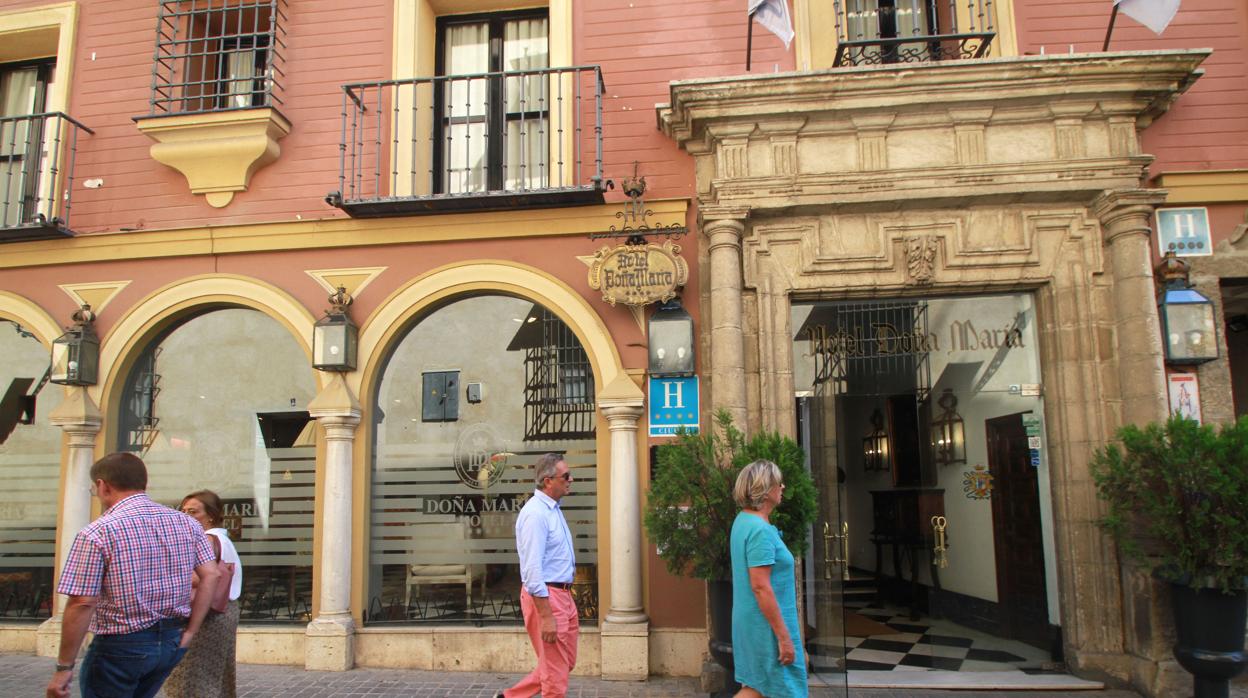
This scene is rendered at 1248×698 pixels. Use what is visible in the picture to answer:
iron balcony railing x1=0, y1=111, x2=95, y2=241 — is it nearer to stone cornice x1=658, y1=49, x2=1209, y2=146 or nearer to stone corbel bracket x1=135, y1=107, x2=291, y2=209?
stone corbel bracket x1=135, y1=107, x2=291, y2=209

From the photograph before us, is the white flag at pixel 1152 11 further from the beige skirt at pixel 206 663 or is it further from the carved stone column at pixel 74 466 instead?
the carved stone column at pixel 74 466

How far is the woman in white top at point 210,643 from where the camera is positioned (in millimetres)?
4695

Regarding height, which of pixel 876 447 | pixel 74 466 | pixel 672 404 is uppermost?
pixel 672 404

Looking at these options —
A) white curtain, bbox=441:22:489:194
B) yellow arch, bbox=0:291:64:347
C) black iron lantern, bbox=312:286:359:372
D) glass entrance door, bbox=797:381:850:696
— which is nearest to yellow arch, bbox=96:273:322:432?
black iron lantern, bbox=312:286:359:372

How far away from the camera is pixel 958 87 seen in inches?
271

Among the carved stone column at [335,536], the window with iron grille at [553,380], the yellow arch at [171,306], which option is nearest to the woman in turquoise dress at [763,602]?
the window with iron grille at [553,380]

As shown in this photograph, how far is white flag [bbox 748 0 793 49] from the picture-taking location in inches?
271

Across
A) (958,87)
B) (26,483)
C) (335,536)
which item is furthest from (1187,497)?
(26,483)

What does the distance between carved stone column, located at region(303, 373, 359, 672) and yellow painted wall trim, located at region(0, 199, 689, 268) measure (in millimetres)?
1332

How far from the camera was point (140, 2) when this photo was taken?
28.2 ft

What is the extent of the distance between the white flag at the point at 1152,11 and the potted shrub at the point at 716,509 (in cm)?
423

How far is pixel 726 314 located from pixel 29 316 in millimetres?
6555

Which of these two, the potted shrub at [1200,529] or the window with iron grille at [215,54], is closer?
the potted shrub at [1200,529]

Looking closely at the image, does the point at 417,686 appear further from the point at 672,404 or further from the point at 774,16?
the point at 774,16
